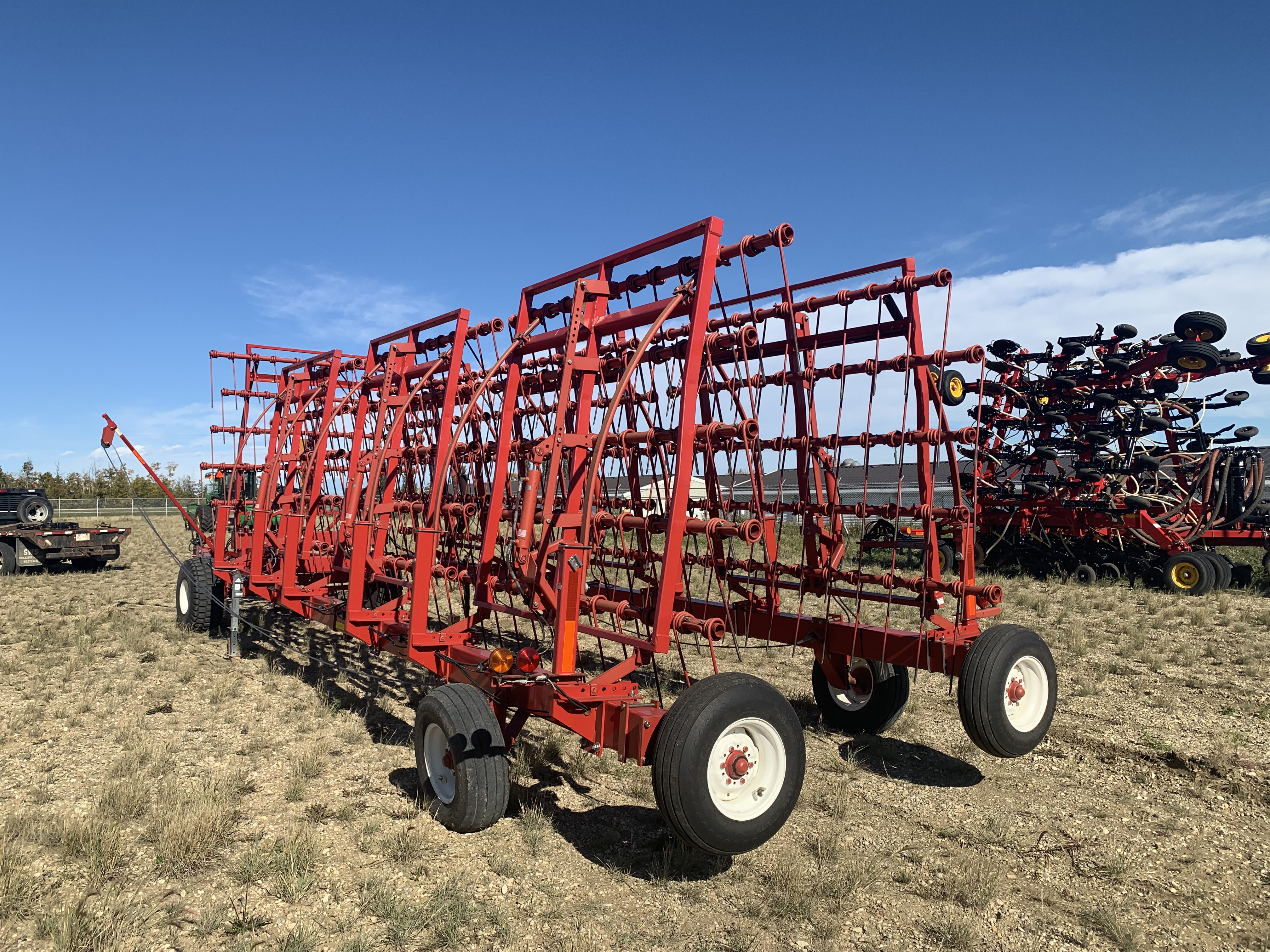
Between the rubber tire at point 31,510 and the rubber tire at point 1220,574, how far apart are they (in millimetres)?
25654

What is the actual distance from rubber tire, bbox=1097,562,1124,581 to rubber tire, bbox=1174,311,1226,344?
475 cm

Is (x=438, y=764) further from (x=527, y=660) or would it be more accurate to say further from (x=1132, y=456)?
(x=1132, y=456)

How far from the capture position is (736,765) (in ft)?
12.8

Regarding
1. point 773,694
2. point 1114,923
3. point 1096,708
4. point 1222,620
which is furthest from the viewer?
point 1222,620

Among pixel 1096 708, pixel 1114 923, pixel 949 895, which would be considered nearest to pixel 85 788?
pixel 949 895

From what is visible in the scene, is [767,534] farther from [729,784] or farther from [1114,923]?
[1114,923]

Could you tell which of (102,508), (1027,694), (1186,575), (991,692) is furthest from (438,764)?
(102,508)

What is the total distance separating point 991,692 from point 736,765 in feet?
6.79

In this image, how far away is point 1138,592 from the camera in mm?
15164

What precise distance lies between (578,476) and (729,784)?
2054 millimetres

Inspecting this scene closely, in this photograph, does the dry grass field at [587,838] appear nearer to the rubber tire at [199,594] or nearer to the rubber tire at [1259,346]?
the rubber tire at [199,594]

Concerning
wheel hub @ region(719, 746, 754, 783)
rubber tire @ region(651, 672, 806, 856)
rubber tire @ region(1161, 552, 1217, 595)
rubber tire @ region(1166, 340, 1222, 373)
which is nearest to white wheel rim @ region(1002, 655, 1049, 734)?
rubber tire @ region(651, 672, 806, 856)

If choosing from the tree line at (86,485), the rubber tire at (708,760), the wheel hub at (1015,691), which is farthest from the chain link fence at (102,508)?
the wheel hub at (1015,691)

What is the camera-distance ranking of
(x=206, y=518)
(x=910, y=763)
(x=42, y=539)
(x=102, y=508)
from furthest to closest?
(x=102, y=508) < (x=42, y=539) < (x=206, y=518) < (x=910, y=763)
